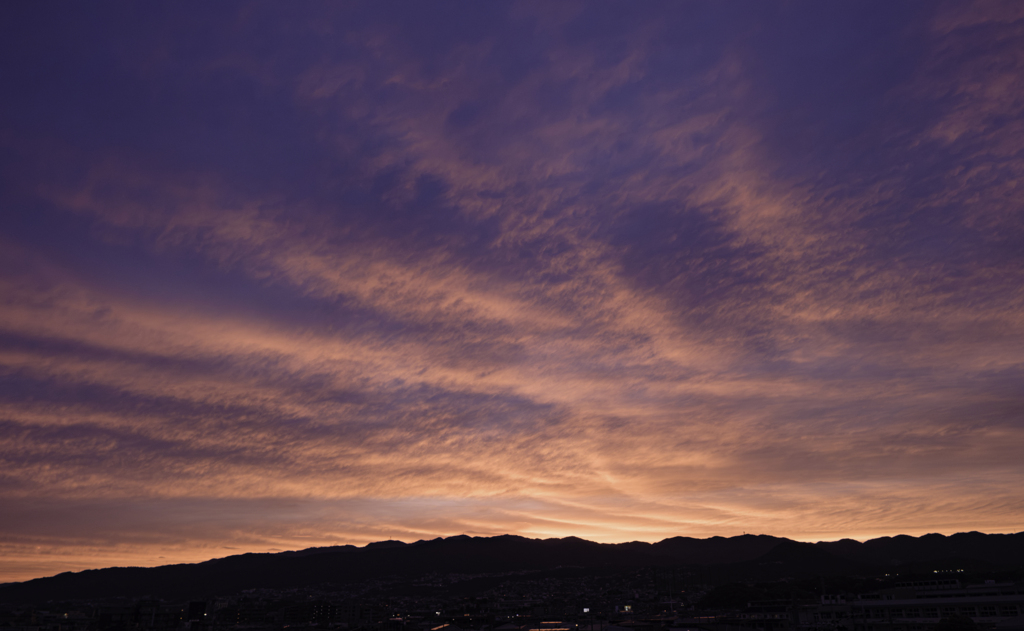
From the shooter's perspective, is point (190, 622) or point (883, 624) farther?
point (190, 622)

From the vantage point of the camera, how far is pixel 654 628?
115062 millimetres

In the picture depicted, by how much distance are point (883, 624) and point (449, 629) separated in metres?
81.2

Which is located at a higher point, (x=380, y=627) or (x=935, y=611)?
(x=935, y=611)


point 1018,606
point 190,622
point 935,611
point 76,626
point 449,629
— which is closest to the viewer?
point 1018,606

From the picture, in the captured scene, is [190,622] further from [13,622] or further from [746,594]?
[746,594]

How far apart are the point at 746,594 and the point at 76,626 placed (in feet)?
636

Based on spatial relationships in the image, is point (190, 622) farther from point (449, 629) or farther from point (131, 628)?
point (449, 629)

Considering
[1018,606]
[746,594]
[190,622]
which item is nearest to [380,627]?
[190,622]

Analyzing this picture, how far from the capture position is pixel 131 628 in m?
171

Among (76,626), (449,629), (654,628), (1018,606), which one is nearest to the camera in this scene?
(1018,606)

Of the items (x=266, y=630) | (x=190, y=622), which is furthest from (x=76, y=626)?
(x=266, y=630)

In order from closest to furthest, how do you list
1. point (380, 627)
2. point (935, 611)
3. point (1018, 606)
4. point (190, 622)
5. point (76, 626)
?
point (1018, 606) → point (935, 611) → point (380, 627) → point (76, 626) → point (190, 622)

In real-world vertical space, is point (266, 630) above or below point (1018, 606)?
below

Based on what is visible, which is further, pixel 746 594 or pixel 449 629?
pixel 746 594
